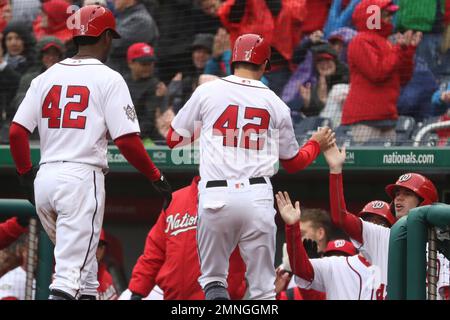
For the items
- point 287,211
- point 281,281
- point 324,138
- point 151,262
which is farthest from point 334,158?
point 281,281

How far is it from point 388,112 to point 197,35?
81.0 inches

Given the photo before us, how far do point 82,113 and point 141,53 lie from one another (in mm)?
4105

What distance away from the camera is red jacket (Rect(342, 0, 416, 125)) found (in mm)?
8164

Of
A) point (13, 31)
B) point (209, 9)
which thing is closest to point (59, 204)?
point (209, 9)

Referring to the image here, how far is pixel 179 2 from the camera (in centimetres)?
978

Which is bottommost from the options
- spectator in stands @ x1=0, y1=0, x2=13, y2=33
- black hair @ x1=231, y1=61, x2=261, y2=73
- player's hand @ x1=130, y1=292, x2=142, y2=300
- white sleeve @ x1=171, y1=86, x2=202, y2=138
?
player's hand @ x1=130, y1=292, x2=142, y2=300

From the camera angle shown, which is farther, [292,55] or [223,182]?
[292,55]

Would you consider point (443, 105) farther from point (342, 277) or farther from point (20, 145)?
point (20, 145)

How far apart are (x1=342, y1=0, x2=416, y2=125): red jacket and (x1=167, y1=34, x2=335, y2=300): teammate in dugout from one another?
9.03 feet

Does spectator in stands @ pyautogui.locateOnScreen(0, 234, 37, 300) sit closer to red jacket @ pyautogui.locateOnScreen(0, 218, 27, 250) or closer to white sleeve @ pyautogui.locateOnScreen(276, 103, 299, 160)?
red jacket @ pyautogui.locateOnScreen(0, 218, 27, 250)

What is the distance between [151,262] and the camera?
6.17 metres

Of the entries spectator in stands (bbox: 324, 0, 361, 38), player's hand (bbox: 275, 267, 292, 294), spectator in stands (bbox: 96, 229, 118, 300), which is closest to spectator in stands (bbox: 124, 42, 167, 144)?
spectator in stands (bbox: 324, 0, 361, 38)
